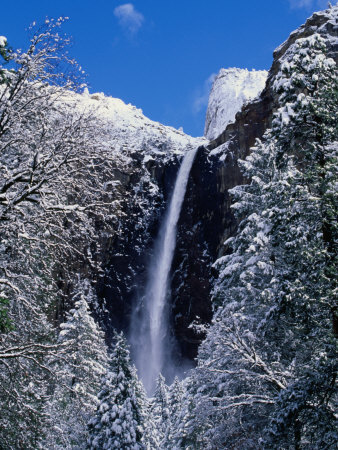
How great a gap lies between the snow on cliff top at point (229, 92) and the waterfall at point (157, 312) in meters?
42.1

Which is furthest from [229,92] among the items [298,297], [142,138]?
[298,297]

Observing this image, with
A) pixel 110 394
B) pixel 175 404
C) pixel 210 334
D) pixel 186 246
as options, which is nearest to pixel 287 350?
pixel 210 334

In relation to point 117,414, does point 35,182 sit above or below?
above

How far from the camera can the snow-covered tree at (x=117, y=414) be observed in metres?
14.2

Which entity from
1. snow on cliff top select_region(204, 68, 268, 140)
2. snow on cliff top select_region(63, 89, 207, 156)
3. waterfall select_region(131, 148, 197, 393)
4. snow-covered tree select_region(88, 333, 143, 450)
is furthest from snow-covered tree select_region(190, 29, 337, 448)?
snow on cliff top select_region(204, 68, 268, 140)

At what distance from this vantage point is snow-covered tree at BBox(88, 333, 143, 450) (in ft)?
46.5

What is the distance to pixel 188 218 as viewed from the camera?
47469mm

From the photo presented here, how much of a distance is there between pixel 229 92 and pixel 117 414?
9081 centimetres

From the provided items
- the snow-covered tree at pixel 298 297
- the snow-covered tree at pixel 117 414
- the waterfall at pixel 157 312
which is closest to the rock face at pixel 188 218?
the waterfall at pixel 157 312

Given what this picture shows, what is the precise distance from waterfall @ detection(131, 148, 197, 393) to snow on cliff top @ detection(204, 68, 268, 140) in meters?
42.1

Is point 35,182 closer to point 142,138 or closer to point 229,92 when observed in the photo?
point 142,138

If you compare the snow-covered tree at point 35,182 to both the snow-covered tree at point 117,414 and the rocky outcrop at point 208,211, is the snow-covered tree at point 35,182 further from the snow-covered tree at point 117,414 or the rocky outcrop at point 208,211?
the rocky outcrop at point 208,211

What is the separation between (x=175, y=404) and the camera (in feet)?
96.3

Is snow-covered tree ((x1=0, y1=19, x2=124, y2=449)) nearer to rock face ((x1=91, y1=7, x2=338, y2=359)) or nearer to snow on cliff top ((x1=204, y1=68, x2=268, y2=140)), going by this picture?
rock face ((x1=91, y1=7, x2=338, y2=359))
